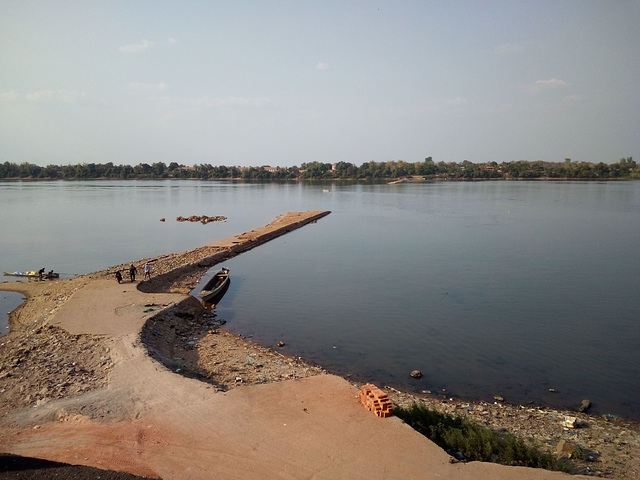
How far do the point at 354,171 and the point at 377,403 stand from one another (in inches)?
6772

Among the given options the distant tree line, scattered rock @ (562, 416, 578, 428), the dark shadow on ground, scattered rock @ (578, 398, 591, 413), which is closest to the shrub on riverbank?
scattered rock @ (562, 416, 578, 428)

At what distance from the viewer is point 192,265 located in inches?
1019

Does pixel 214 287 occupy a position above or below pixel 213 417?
below

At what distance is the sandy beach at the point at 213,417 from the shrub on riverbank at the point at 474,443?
49cm

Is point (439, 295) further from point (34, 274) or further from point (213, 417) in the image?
point (34, 274)

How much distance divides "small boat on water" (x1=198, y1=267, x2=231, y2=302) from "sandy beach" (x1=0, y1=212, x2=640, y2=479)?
511 cm

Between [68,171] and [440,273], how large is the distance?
7263 inches

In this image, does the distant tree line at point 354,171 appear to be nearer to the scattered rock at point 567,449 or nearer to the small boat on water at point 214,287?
the small boat on water at point 214,287

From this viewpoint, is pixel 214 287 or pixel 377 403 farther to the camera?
pixel 214 287

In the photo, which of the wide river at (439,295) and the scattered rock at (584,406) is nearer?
the scattered rock at (584,406)

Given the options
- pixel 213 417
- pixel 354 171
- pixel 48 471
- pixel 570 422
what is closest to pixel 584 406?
pixel 570 422

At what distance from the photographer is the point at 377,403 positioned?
27.1ft

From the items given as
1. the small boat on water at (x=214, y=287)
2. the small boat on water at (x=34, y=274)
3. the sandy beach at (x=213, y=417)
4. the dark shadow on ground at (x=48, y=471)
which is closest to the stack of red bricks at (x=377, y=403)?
the sandy beach at (x=213, y=417)

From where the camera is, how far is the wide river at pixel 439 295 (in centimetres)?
1250
